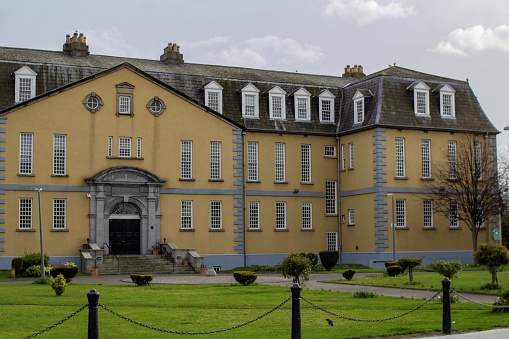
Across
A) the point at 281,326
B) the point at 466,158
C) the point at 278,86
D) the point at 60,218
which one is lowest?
the point at 281,326

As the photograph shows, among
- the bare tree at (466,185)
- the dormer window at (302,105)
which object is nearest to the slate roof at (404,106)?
the bare tree at (466,185)

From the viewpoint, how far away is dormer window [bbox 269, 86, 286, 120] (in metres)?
57.6

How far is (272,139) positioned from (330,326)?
36465 millimetres

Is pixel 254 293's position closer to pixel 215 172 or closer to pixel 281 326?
pixel 281 326

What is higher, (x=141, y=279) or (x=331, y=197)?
(x=331, y=197)

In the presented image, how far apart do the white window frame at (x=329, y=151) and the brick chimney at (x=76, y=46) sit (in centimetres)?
1747

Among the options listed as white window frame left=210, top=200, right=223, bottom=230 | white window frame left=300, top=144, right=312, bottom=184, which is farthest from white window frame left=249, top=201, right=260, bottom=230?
white window frame left=300, top=144, right=312, bottom=184

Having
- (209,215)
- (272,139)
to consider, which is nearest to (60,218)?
(209,215)

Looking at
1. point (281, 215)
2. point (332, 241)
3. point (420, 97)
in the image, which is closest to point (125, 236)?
point (281, 215)

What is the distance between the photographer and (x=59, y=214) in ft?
163

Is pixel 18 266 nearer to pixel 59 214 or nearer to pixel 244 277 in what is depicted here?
pixel 59 214

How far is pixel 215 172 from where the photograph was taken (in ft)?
179

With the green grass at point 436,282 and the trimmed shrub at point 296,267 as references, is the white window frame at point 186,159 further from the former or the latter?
the trimmed shrub at point 296,267

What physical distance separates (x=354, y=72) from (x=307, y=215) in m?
17.1
